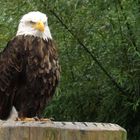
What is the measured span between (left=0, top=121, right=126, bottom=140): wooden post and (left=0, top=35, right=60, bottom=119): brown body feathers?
5.38 ft

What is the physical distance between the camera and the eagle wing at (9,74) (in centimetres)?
391

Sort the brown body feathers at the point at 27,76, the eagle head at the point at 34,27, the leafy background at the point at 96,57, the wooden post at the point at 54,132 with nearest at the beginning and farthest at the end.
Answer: the wooden post at the point at 54,132 → the brown body feathers at the point at 27,76 → the eagle head at the point at 34,27 → the leafy background at the point at 96,57

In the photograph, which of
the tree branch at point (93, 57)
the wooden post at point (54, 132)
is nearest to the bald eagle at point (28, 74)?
the wooden post at point (54, 132)

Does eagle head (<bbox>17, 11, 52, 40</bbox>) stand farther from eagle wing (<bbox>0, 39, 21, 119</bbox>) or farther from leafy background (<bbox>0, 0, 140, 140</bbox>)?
leafy background (<bbox>0, 0, 140, 140</bbox>)

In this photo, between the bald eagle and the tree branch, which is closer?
the bald eagle

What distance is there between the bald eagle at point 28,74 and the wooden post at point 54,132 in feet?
5.38

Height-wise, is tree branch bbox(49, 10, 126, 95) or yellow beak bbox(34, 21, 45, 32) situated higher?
yellow beak bbox(34, 21, 45, 32)

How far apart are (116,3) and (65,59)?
804 mm

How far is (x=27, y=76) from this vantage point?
3879 millimetres

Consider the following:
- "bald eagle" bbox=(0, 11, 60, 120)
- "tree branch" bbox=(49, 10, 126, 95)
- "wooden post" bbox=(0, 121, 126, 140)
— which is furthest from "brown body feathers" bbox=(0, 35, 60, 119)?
"tree branch" bbox=(49, 10, 126, 95)

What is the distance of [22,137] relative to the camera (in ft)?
6.92

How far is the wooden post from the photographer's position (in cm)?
212

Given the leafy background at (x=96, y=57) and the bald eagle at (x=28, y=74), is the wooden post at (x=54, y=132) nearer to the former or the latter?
the bald eagle at (x=28, y=74)

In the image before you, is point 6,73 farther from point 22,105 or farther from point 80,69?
point 80,69
